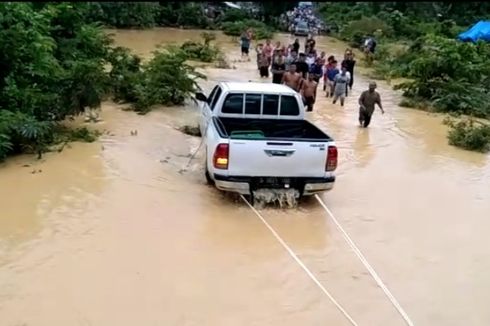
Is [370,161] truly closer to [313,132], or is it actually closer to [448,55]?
[313,132]

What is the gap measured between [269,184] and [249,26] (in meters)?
34.5

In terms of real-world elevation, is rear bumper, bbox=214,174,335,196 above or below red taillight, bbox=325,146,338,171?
below

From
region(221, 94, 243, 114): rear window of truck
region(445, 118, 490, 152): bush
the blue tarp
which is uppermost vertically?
the blue tarp

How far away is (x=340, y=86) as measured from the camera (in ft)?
67.9

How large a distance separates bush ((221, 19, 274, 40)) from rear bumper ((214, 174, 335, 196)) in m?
31.4

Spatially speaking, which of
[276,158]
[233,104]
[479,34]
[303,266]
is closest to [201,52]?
[479,34]

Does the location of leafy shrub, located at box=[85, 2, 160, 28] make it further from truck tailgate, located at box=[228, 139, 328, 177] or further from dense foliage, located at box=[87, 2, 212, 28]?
truck tailgate, located at box=[228, 139, 328, 177]

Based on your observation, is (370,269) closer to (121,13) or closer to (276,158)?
(276,158)

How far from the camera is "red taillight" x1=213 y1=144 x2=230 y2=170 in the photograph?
1017 centimetres

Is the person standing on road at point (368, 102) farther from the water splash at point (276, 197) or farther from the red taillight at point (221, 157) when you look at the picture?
the red taillight at point (221, 157)

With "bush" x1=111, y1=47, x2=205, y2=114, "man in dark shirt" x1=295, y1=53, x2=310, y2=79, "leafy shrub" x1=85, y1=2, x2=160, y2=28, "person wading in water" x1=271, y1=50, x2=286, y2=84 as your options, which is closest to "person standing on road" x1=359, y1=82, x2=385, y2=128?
"man in dark shirt" x1=295, y1=53, x2=310, y2=79

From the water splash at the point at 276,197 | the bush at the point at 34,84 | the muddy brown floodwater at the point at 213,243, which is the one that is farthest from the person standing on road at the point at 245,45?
the water splash at the point at 276,197

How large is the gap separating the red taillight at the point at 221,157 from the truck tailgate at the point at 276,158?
63 millimetres

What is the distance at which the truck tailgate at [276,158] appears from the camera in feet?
33.4
